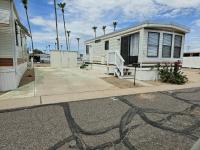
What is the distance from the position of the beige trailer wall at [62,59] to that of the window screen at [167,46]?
530 inches

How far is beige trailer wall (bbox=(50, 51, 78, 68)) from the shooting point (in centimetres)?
2058

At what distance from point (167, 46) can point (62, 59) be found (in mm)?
13796

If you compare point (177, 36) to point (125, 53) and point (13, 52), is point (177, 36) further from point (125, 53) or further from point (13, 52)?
point (13, 52)

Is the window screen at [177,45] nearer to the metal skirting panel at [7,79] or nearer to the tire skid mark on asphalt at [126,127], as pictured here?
the tire skid mark on asphalt at [126,127]

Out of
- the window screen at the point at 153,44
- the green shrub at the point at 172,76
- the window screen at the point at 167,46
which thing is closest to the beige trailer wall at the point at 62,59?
the window screen at the point at 153,44

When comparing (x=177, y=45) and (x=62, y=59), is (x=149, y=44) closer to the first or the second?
(x=177, y=45)

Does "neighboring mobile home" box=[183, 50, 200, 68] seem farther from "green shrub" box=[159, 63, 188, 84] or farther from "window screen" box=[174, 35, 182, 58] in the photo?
"green shrub" box=[159, 63, 188, 84]

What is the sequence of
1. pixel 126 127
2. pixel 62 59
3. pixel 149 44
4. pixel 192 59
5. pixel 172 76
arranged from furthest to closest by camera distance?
1. pixel 192 59
2. pixel 62 59
3. pixel 149 44
4. pixel 172 76
5. pixel 126 127

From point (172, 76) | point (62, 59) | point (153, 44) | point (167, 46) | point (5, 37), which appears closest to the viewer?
point (5, 37)

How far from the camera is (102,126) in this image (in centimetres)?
365

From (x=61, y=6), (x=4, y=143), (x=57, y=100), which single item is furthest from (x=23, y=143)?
(x=61, y=6)

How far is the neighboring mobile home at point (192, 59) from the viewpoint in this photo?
74.6 ft

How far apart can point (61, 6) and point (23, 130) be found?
35685 millimetres

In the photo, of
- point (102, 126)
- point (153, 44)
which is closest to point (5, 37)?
point (102, 126)
